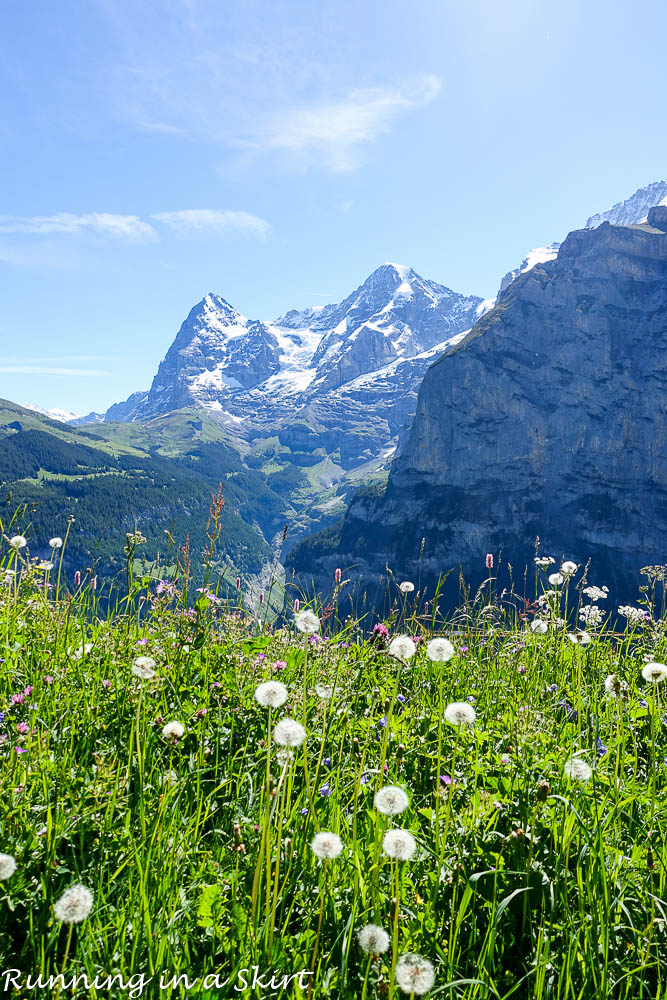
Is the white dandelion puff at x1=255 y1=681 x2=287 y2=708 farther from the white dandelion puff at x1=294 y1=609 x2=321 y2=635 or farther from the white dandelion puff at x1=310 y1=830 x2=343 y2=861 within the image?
the white dandelion puff at x1=310 y1=830 x2=343 y2=861

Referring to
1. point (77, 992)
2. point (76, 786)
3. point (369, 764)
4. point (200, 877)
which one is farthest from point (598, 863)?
point (76, 786)

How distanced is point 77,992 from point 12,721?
2116 millimetres

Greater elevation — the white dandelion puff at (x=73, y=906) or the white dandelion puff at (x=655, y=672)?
the white dandelion puff at (x=655, y=672)

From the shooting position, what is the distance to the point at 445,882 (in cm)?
268

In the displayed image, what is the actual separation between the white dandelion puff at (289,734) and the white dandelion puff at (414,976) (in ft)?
2.74

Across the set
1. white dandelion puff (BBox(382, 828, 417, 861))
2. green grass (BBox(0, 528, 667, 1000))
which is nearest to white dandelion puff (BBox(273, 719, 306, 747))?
green grass (BBox(0, 528, 667, 1000))

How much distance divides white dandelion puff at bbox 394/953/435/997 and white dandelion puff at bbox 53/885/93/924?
41.7 inches

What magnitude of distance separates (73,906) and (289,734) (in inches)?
38.4

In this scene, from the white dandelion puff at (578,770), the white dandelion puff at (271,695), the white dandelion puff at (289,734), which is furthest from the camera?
the white dandelion puff at (578,770)

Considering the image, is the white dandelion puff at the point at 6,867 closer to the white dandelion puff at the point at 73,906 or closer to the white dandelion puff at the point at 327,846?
the white dandelion puff at the point at 73,906

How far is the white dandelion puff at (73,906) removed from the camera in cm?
175

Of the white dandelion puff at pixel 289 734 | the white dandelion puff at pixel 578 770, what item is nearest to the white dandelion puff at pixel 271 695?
the white dandelion puff at pixel 289 734

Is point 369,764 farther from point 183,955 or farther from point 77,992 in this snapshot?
point 77,992

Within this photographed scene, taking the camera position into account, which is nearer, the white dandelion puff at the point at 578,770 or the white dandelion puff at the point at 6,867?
the white dandelion puff at the point at 6,867
